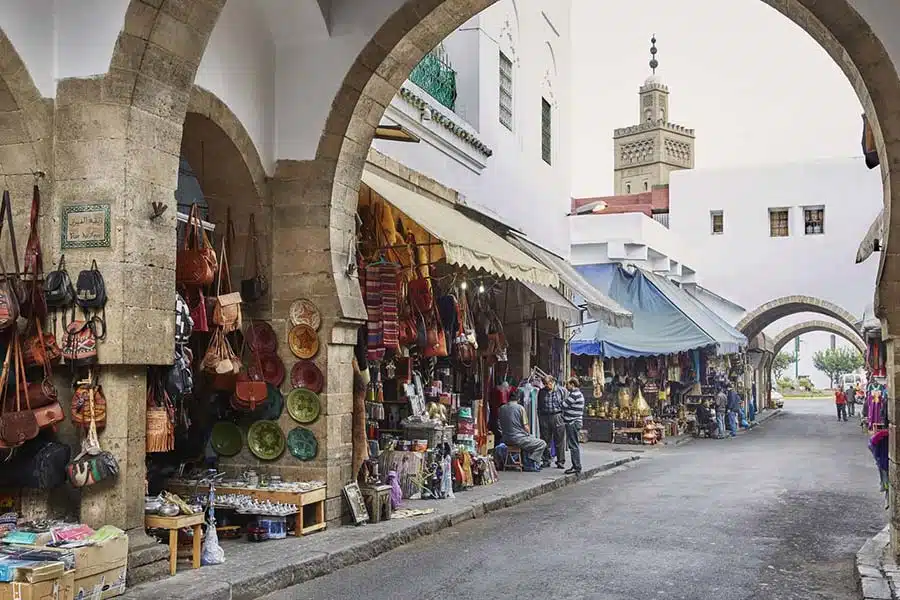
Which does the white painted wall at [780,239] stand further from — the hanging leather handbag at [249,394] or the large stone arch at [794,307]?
the hanging leather handbag at [249,394]

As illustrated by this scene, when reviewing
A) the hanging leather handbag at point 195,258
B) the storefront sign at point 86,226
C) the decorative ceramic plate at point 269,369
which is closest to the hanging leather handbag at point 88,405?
the storefront sign at point 86,226

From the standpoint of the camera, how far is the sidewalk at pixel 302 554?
5.89m

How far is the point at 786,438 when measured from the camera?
2336cm

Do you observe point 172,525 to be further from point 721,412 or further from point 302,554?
point 721,412

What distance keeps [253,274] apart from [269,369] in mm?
838

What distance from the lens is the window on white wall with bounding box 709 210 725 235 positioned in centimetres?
2989

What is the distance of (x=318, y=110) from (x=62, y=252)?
3028 millimetres

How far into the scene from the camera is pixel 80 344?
586cm

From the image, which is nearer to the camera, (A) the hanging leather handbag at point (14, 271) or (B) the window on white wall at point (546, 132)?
(A) the hanging leather handbag at point (14, 271)

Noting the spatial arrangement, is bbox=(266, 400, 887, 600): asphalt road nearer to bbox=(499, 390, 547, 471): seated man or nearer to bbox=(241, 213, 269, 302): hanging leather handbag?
bbox=(499, 390, 547, 471): seated man

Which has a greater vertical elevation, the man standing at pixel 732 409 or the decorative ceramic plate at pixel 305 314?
the decorative ceramic plate at pixel 305 314

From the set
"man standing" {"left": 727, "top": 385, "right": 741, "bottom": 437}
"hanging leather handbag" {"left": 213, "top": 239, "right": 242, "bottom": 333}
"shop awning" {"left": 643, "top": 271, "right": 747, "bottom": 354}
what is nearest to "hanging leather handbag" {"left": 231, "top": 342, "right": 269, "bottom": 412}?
"hanging leather handbag" {"left": 213, "top": 239, "right": 242, "bottom": 333}

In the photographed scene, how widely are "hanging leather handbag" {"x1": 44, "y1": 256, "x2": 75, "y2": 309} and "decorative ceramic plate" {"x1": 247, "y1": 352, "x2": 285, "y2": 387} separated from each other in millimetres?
2520

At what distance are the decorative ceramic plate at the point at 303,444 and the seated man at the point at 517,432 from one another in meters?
5.62
